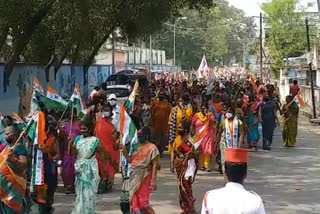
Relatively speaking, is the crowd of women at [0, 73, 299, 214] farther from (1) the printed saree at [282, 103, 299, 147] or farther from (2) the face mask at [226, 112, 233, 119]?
(1) the printed saree at [282, 103, 299, 147]

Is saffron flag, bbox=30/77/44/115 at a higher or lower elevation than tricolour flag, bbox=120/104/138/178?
higher

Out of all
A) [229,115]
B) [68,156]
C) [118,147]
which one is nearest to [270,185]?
[229,115]

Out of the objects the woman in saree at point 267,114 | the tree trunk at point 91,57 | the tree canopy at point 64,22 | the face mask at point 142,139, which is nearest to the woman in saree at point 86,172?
the face mask at point 142,139

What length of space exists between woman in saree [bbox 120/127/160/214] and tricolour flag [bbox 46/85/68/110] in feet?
9.01

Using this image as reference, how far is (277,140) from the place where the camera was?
19.2 metres

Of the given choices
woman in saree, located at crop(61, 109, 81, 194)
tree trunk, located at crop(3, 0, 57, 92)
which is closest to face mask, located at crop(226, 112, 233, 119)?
woman in saree, located at crop(61, 109, 81, 194)

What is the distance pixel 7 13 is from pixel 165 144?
A: 16.5 feet

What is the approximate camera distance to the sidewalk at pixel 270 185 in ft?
31.3

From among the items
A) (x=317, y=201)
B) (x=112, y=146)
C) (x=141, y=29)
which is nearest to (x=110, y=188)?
(x=112, y=146)

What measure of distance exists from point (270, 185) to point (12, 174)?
5.68m

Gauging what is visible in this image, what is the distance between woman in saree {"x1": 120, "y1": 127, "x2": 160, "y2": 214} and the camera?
299 inches

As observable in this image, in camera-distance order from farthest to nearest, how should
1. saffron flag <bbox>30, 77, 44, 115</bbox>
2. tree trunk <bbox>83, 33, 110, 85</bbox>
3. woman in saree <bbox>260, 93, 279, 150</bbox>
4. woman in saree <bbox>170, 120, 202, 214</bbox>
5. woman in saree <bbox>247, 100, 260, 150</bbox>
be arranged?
tree trunk <bbox>83, 33, 110, 85</bbox>, woman in saree <bbox>260, 93, 279, 150</bbox>, woman in saree <bbox>247, 100, 260, 150</bbox>, saffron flag <bbox>30, 77, 44, 115</bbox>, woman in saree <bbox>170, 120, 202, 214</bbox>

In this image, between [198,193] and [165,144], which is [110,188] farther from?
[165,144]

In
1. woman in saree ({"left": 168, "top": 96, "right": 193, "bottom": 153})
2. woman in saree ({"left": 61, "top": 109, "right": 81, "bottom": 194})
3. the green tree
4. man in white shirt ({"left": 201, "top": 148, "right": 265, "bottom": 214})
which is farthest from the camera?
the green tree
